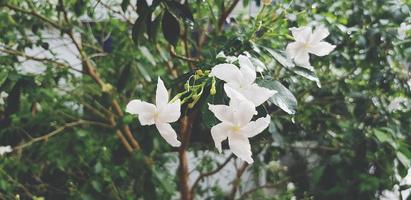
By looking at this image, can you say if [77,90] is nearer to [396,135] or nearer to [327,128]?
[327,128]

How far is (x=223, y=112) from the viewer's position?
0.74 m

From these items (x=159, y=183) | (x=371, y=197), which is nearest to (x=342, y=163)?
(x=371, y=197)

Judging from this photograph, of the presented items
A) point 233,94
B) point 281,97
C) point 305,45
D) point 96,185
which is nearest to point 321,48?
point 305,45

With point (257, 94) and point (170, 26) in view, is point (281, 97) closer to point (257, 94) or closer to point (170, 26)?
point (257, 94)

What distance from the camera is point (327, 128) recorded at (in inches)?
98.2

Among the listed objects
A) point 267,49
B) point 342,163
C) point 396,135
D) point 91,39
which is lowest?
point 342,163

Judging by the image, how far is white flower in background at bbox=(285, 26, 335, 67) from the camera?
1.00 m

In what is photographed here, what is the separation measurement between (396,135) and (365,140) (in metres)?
0.17

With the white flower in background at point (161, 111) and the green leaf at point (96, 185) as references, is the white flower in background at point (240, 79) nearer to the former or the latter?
the white flower in background at point (161, 111)

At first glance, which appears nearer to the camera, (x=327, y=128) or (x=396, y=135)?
(x=396, y=135)

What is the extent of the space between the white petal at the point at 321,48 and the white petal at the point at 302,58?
0.08ft

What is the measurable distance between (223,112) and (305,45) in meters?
0.36

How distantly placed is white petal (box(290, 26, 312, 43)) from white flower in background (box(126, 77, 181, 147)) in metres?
0.35

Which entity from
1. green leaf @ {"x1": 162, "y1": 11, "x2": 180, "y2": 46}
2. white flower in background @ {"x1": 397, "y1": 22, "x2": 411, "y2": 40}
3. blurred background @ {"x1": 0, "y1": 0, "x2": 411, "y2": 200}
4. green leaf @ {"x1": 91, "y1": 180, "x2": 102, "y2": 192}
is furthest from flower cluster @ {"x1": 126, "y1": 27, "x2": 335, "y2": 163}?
green leaf @ {"x1": 91, "y1": 180, "x2": 102, "y2": 192}
